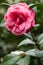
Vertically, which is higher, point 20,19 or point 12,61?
point 20,19

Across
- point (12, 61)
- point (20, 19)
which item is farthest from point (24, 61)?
point (20, 19)

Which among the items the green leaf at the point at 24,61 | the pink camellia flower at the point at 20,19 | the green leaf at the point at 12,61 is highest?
the pink camellia flower at the point at 20,19

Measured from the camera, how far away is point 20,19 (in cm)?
123

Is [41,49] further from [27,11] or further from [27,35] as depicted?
[27,11]

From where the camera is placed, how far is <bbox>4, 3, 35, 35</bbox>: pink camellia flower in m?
1.21

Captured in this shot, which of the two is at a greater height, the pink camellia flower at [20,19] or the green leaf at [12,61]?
the pink camellia flower at [20,19]

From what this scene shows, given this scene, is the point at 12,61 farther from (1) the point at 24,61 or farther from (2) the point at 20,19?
(2) the point at 20,19

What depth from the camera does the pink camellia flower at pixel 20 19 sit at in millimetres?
1214

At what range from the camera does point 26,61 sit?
3.93 feet

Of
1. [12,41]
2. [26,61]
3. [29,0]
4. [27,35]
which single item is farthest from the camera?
[12,41]

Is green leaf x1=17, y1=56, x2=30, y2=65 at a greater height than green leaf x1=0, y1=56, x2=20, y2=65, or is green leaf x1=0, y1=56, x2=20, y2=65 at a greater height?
green leaf x1=0, y1=56, x2=20, y2=65

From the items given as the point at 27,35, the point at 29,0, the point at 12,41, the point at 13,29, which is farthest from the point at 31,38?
the point at 12,41

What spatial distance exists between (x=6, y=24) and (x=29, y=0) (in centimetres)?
41

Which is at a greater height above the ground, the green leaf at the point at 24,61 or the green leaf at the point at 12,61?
the green leaf at the point at 12,61
